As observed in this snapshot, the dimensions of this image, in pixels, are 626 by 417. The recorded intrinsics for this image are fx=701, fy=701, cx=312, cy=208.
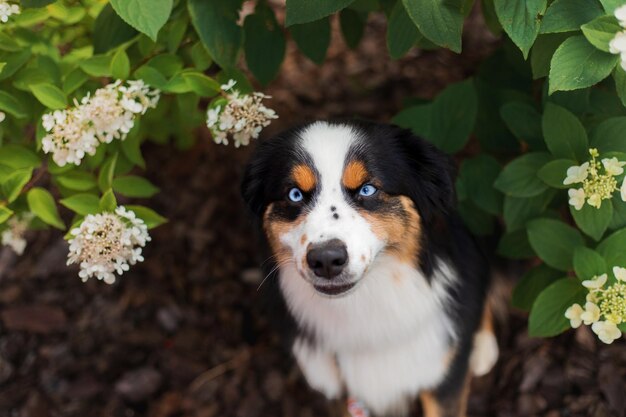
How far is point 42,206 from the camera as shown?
216 centimetres

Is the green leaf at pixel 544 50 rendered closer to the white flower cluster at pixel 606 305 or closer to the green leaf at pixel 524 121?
the green leaf at pixel 524 121

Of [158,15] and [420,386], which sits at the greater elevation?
[158,15]

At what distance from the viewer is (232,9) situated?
84.7 inches

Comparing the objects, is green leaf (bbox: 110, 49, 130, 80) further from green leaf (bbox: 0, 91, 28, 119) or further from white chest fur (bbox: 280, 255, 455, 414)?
white chest fur (bbox: 280, 255, 455, 414)

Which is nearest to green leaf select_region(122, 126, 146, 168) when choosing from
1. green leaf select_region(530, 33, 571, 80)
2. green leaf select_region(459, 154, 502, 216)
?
green leaf select_region(459, 154, 502, 216)

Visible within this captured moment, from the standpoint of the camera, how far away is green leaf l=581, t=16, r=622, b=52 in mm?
1609

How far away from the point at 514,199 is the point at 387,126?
0.49 metres

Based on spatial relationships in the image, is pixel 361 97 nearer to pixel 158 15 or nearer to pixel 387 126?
pixel 387 126

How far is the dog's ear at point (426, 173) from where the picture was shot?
2.16 m

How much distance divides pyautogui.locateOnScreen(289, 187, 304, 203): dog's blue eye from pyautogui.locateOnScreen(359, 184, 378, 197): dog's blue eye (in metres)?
0.18

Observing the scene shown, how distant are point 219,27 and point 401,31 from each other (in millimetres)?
546

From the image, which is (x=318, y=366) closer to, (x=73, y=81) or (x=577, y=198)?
(x=577, y=198)

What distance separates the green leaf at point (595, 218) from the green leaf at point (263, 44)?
3.58ft

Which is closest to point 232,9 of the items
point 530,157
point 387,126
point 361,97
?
point 387,126
